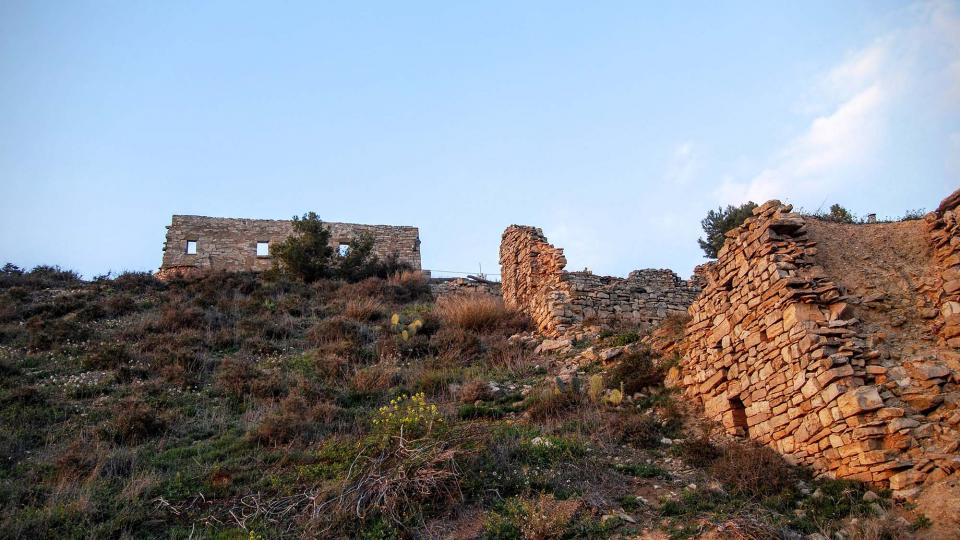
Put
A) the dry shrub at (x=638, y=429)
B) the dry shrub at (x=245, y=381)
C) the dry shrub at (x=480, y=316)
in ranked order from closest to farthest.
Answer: the dry shrub at (x=638, y=429) < the dry shrub at (x=245, y=381) < the dry shrub at (x=480, y=316)

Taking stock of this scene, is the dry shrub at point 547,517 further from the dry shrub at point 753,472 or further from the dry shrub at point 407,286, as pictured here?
the dry shrub at point 407,286

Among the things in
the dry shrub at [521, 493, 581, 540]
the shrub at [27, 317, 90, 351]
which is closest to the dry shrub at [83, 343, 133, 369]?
the shrub at [27, 317, 90, 351]

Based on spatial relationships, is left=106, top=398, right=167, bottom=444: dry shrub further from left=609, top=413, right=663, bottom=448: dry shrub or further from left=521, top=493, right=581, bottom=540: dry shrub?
left=609, top=413, right=663, bottom=448: dry shrub

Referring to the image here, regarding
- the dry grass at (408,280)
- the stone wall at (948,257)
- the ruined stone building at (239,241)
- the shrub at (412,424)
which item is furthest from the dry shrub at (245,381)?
the ruined stone building at (239,241)

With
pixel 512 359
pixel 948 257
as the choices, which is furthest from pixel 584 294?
pixel 948 257

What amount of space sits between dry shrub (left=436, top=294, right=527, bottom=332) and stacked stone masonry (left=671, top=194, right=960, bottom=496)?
19.5 ft

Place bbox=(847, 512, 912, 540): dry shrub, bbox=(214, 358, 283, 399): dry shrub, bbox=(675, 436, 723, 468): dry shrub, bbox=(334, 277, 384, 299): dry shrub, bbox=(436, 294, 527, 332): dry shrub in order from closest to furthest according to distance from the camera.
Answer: bbox=(847, 512, 912, 540): dry shrub → bbox=(675, 436, 723, 468): dry shrub → bbox=(214, 358, 283, 399): dry shrub → bbox=(436, 294, 527, 332): dry shrub → bbox=(334, 277, 384, 299): dry shrub

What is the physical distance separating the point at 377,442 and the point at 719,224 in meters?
17.8

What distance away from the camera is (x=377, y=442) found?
8219mm

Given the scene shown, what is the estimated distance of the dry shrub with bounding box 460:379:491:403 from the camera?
10.6 m

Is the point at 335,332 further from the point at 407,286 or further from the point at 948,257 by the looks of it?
the point at 948,257

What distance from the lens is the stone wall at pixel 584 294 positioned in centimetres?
1456

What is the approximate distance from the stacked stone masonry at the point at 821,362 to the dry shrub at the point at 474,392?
2.93 meters

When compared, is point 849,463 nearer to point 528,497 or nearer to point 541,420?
point 528,497
